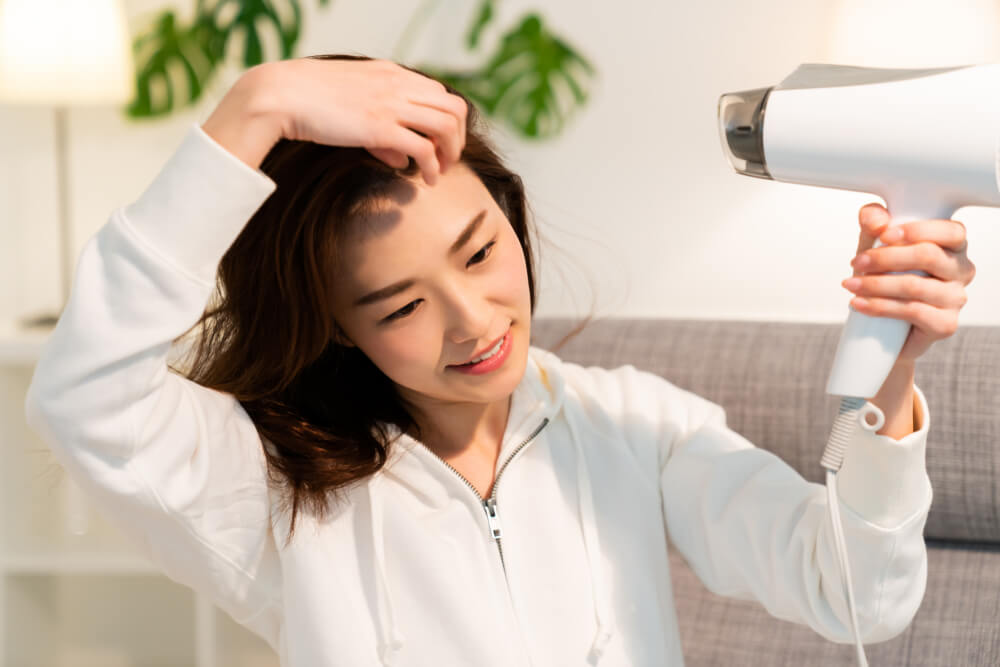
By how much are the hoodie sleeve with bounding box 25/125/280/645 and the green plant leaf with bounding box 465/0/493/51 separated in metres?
1.52

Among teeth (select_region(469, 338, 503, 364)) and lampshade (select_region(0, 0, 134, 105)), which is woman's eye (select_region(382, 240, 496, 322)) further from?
lampshade (select_region(0, 0, 134, 105))

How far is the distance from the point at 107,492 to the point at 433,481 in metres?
0.35

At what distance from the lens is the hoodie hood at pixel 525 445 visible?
1034mm

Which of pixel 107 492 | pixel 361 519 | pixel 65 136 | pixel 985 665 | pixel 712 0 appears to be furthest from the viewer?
pixel 65 136

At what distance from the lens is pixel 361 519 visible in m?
1.08

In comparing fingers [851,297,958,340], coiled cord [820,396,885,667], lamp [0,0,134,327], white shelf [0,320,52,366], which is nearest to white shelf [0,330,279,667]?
white shelf [0,320,52,366]

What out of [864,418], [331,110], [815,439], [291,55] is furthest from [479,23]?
[864,418]

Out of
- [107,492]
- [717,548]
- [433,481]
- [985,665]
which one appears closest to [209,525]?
[107,492]

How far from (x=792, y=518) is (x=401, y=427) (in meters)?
0.41

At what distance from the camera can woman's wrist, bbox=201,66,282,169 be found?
0.83m

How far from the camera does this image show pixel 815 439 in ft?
4.59

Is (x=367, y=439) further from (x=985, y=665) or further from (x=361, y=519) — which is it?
(x=985, y=665)

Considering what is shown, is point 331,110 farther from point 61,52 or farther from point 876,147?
point 61,52

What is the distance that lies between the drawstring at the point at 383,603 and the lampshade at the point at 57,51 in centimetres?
155
